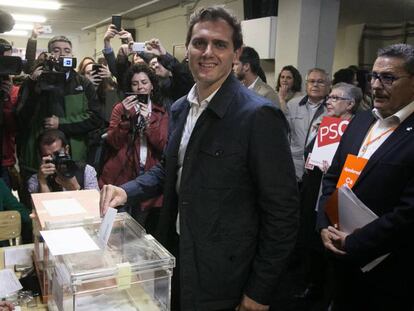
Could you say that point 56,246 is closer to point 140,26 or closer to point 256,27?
point 256,27

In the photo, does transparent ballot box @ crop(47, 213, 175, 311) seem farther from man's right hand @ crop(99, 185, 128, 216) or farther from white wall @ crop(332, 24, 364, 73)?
white wall @ crop(332, 24, 364, 73)

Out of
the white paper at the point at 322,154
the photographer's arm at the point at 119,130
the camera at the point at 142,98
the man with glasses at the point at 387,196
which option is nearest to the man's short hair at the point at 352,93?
the white paper at the point at 322,154

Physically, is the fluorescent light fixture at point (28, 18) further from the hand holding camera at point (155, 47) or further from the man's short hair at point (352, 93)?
the man's short hair at point (352, 93)

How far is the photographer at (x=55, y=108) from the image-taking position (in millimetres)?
2381

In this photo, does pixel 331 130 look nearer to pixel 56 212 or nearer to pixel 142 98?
pixel 142 98

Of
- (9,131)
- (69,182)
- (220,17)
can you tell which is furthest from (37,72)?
(220,17)

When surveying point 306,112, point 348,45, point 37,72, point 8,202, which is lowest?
point 8,202

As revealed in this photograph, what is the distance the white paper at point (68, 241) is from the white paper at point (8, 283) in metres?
0.31

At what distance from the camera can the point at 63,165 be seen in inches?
79.0

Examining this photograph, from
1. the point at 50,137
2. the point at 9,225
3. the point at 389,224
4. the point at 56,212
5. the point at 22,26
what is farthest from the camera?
the point at 22,26

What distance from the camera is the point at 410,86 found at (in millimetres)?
1470

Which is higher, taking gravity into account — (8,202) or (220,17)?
(220,17)

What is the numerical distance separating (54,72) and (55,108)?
0.26 m

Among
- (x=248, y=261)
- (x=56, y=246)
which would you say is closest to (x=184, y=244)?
(x=248, y=261)
